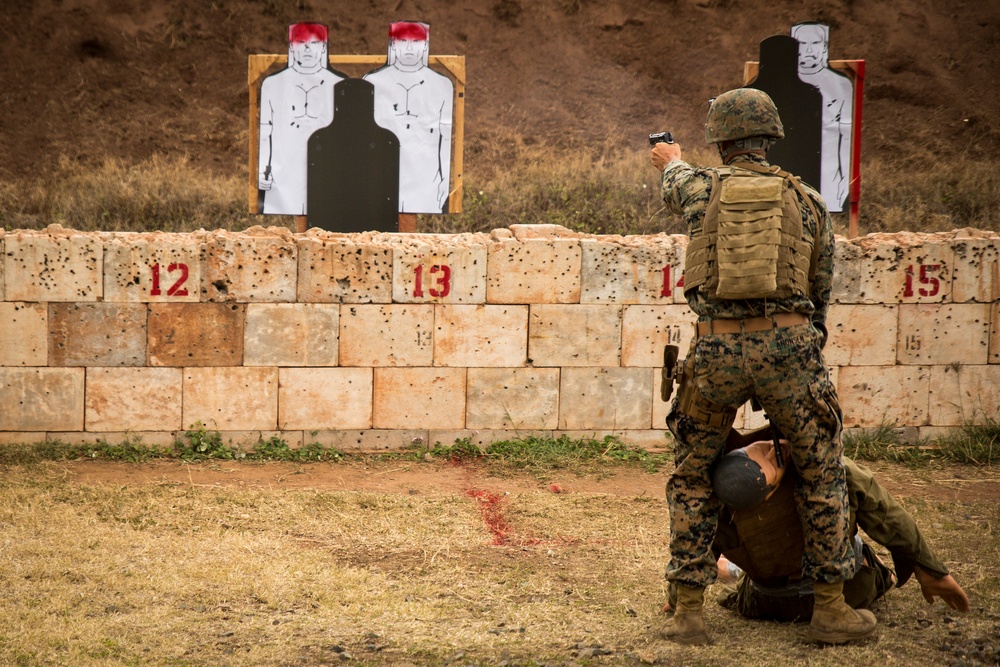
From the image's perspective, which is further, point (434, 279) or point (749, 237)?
point (434, 279)

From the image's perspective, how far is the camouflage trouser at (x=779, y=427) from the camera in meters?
3.59

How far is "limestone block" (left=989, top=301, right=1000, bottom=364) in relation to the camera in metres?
7.04

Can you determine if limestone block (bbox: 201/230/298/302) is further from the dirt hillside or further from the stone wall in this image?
the dirt hillside

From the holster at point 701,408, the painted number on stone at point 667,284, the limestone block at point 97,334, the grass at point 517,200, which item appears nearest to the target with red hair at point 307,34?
the limestone block at point 97,334

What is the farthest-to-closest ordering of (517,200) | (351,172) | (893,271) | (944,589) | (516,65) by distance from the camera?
(516,65) < (517,200) < (351,172) < (893,271) < (944,589)

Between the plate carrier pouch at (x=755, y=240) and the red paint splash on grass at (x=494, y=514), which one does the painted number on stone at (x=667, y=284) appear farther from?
the plate carrier pouch at (x=755, y=240)

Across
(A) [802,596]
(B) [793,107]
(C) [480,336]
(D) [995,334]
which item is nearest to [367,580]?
(A) [802,596]

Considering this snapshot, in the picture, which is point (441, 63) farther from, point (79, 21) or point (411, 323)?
point (79, 21)

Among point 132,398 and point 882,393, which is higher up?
point 882,393

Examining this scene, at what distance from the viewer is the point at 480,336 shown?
6816 mm

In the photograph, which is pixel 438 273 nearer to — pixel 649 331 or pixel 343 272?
pixel 343 272

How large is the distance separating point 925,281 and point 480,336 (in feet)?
10.9

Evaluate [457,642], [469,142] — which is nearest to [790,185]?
[457,642]

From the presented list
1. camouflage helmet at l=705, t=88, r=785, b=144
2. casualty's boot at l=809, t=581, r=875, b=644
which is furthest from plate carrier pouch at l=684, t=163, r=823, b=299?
casualty's boot at l=809, t=581, r=875, b=644
